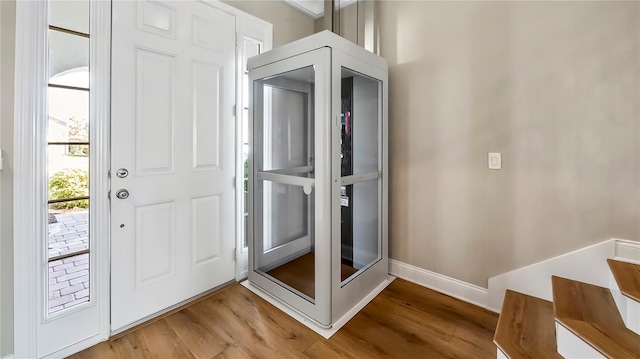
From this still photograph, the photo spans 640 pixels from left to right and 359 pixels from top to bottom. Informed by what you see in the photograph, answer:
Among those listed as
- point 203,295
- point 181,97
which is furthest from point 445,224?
point 181,97

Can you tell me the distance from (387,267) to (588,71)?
191 cm

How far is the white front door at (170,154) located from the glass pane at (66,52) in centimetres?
15

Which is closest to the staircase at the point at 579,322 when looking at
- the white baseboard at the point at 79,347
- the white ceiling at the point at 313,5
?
the white baseboard at the point at 79,347

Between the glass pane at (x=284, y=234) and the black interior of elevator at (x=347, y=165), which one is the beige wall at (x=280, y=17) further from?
the glass pane at (x=284, y=234)

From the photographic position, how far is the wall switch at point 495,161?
6.39 feet

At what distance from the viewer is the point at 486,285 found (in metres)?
2.06

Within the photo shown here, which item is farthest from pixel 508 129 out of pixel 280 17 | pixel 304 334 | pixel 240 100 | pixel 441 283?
pixel 280 17

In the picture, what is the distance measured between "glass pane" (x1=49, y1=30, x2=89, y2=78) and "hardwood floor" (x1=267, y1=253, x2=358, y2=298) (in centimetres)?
184

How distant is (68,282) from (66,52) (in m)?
1.33

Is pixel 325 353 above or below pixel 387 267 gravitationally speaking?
below

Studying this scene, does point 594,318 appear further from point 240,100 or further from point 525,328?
point 240,100

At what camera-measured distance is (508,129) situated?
1.90 metres

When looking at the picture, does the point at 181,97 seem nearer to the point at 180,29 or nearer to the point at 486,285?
the point at 180,29

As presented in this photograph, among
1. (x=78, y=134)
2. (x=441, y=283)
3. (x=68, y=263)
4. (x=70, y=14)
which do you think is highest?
(x=70, y=14)
